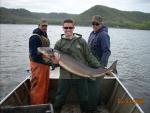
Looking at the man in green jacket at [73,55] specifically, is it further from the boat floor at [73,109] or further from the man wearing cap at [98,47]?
the boat floor at [73,109]

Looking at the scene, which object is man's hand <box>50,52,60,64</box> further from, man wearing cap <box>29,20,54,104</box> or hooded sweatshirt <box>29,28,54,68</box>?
hooded sweatshirt <box>29,28,54,68</box>

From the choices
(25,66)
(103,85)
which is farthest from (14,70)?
(103,85)

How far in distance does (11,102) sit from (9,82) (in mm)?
9740

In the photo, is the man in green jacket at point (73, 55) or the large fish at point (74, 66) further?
the man in green jacket at point (73, 55)

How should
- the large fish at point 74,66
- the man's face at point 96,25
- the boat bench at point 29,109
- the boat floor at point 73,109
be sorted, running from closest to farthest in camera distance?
the boat bench at point 29,109
the large fish at point 74,66
the man's face at point 96,25
the boat floor at point 73,109

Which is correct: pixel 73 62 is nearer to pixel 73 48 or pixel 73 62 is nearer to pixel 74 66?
pixel 74 66

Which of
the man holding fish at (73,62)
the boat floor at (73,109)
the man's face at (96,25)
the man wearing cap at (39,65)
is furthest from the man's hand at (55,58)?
the boat floor at (73,109)

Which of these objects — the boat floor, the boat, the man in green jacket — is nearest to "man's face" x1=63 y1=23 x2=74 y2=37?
the man in green jacket

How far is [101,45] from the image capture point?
6277mm

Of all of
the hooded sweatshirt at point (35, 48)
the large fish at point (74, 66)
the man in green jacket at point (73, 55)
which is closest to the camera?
the large fish at point (74, 66)

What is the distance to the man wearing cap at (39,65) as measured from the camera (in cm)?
607

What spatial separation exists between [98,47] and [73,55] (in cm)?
100

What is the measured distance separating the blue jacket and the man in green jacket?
1.12ft

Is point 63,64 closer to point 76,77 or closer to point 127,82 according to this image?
point 76,77
